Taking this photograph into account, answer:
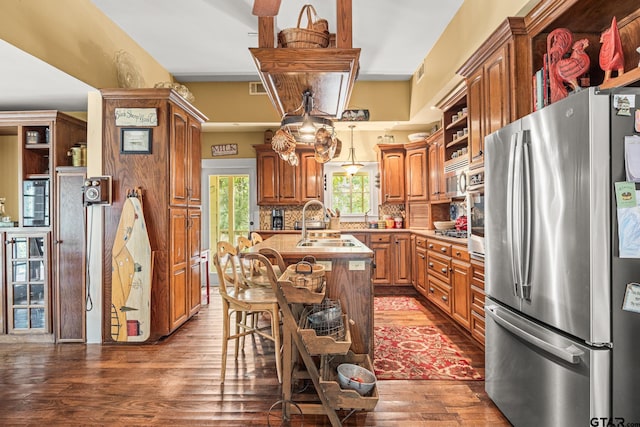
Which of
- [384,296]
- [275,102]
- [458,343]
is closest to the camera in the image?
[275,102]

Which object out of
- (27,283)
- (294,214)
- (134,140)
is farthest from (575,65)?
(27,283)

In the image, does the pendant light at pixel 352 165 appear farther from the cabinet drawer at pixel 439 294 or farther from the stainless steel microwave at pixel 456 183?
the cabinet drawer at pixel 439 294

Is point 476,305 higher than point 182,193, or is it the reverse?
point 182,193

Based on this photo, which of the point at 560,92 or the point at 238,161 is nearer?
the point at 560,92

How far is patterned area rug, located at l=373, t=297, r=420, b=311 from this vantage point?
15.2 feet

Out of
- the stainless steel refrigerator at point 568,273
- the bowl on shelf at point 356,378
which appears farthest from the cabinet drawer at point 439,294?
the bowl on shelf at point 356,378

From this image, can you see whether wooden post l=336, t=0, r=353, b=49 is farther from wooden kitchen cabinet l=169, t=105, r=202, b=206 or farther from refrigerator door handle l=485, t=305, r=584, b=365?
wooden kitchen cabinet l=169, t=105, r=202, b=206

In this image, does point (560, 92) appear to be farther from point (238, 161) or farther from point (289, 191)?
point (238, 161)

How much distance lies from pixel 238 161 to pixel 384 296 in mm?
3347

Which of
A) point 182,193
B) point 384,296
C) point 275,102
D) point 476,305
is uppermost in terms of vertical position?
point 275,102

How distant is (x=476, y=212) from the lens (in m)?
3.03

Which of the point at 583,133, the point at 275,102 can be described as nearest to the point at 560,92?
the point at 583,133

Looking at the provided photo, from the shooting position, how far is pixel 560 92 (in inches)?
85.6

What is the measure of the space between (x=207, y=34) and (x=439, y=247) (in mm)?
3697
